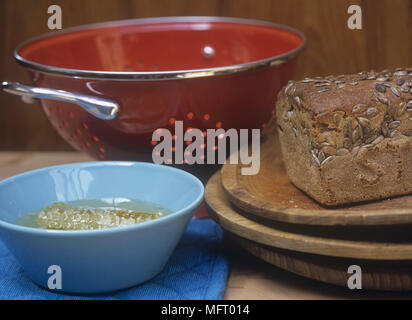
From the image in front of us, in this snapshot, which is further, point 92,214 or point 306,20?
point 306,20

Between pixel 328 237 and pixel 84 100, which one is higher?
pixel 84 100

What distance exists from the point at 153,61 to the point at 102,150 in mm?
299

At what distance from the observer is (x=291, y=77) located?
1.06 meters

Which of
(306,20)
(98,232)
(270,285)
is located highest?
(306,20)

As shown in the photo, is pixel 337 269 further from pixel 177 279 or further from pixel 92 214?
pixel 92 214

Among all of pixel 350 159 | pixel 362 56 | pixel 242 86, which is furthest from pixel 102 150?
pixel 362 56

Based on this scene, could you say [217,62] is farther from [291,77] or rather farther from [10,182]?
[10,182]

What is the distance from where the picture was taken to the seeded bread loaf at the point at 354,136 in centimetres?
82

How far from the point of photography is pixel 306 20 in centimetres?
131

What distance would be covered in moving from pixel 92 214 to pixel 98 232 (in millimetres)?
116

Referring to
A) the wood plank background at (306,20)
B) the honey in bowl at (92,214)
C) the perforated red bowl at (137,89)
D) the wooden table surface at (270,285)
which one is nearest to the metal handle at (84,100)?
the perforated red bowl at (137,89)

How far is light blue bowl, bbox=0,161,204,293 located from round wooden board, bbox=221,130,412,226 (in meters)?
0.07

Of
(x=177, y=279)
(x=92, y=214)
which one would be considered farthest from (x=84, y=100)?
(x=177, y=279)

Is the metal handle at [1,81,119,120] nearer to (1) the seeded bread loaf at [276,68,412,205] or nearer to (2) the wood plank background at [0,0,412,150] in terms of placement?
(1) the seeded bread loaf at [276,68,412,205]
